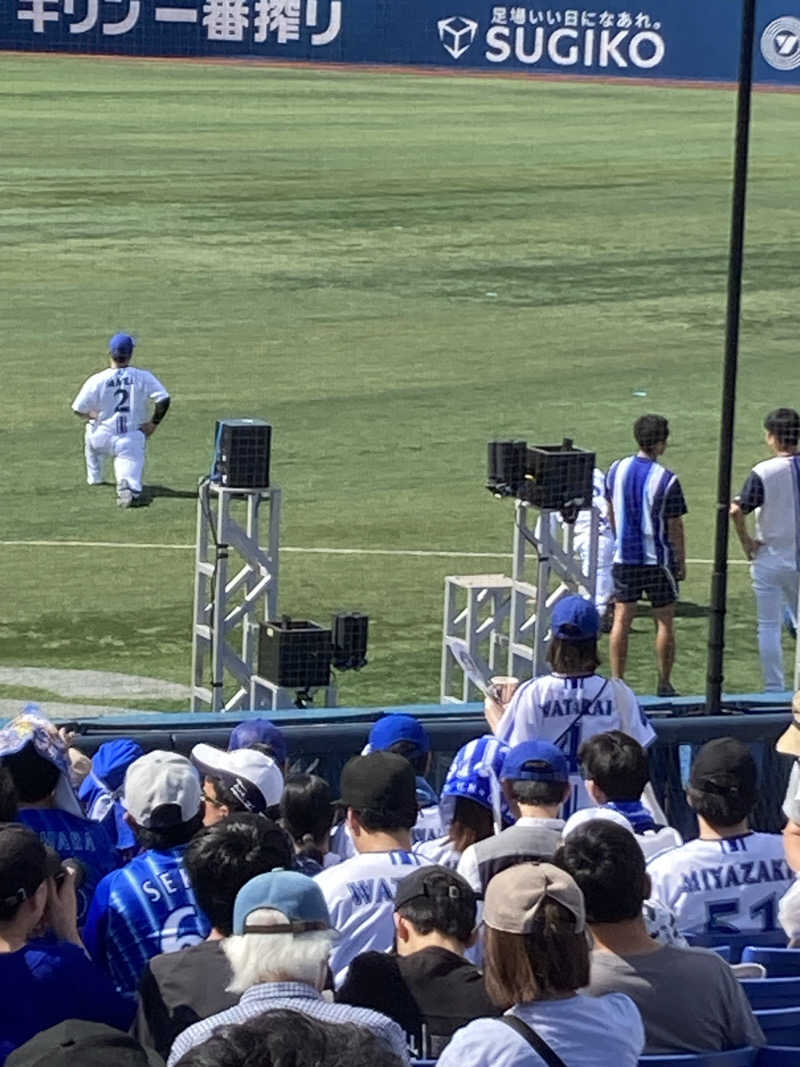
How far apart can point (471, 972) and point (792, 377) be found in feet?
59.1

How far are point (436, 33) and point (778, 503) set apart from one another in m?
35.2

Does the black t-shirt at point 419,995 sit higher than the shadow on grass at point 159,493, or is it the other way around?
the shadow on grass at point 159,493

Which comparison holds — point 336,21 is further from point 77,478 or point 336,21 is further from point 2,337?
point 77,478

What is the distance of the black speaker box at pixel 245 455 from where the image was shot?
11602mm

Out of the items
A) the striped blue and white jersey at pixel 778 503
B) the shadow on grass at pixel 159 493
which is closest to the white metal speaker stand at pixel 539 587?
the striped blue and white jersey at pixel 778 503

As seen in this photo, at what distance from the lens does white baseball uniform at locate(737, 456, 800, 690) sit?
1230 centimetres

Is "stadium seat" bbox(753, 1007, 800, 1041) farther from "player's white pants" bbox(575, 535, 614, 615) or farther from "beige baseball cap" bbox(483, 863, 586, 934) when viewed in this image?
"player's white pants" bbox(575, 535, 614, 615)

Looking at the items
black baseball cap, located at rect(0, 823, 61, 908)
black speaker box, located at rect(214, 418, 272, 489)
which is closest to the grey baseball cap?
black baseball cap, located at rect(0, 823, 61, 908)

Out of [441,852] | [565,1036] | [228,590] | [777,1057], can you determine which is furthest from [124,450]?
[565,1036]

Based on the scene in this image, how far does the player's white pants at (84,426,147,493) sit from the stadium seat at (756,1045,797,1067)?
A: 12.4 m

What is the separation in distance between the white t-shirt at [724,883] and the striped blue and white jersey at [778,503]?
6.29 m

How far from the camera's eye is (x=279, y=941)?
4355 millimetres

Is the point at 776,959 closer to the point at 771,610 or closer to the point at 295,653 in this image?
the point at 295,653

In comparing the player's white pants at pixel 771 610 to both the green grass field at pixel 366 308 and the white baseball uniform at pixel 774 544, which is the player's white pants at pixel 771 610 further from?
the green grass field at pixel 366 308
